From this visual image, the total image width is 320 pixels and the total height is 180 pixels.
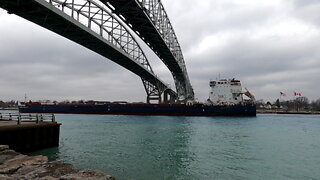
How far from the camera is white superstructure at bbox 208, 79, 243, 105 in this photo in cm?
6378

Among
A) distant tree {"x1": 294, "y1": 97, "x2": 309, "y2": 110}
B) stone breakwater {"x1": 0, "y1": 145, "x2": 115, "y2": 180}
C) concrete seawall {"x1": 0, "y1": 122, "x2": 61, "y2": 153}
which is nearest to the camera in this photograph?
stone breakwater {"x1": 0, "y1": 145, "x2": 115, "y2": 180}

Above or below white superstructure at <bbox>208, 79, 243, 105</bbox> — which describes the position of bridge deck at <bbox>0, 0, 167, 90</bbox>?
above

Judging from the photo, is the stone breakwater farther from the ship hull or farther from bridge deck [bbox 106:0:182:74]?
the ship hull

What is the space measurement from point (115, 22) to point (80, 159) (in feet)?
78.3

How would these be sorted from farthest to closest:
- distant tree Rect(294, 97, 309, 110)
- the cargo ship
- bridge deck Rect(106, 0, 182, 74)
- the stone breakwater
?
distant tree Rect(294, 97, 309, 110) → the cargo ship → bridge deck Rect(106, 0, 182, 74) → the stone breakwater

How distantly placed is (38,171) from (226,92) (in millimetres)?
59474

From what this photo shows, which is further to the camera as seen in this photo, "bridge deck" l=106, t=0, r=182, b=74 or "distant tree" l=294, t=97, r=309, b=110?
"distant tree" l=294, t=97, r=309, b=110

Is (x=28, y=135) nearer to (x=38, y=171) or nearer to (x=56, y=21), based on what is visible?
(x=38, y=171)

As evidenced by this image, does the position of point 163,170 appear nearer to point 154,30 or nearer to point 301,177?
point 301,177

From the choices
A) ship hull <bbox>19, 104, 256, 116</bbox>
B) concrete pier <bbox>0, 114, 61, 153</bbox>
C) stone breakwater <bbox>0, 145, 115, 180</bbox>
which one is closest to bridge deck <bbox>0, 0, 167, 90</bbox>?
concrete pier <bbox>0, 114, 61, 153</bbox>

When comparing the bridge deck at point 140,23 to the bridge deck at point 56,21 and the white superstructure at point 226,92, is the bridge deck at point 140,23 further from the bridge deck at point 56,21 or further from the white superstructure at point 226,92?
the white superstructure at point 226,92

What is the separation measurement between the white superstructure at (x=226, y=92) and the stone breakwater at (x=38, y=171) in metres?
57.0

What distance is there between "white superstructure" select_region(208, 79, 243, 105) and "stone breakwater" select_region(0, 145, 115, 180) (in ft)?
187

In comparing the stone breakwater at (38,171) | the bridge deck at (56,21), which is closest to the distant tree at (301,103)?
the bridge deck at (56,21)
